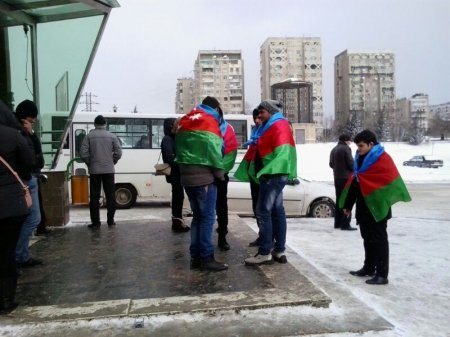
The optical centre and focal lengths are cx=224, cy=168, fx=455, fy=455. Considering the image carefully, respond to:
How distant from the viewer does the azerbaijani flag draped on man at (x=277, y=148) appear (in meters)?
4.81

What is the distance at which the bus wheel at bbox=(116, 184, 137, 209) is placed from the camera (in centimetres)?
1459

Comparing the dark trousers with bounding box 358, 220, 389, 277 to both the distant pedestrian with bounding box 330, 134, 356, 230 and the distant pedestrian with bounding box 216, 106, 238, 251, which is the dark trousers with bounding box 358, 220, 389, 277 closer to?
the distant pedestrian with bounding box 216, 106, 238, 251

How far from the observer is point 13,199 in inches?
144

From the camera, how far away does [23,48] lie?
7.51 meters

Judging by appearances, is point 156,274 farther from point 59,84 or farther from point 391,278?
point 59,84

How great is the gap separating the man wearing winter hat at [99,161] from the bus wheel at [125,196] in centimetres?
723

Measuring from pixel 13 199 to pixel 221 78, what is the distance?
9707cm

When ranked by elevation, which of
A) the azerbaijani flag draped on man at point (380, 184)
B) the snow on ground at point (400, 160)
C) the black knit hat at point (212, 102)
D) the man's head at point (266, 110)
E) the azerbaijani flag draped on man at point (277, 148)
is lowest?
the snow on ground at point (400, 160)

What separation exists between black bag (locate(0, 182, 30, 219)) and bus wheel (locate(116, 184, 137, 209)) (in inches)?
431

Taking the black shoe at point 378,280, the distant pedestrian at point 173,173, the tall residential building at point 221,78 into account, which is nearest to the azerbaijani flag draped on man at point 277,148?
the black shoe at point 378,280

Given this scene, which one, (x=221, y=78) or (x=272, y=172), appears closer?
(x=272, y=172)

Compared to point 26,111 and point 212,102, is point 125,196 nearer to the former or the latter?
point 26,111

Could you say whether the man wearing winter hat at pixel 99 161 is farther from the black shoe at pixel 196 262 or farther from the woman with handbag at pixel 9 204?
the woman with handbag at pixel 9 204

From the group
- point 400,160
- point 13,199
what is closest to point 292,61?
point 400,160
